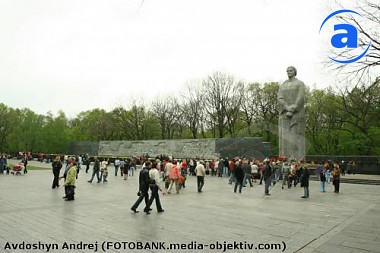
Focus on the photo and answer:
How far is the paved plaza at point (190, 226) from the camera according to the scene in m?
6.81

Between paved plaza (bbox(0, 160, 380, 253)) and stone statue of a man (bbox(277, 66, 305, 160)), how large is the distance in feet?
42.4

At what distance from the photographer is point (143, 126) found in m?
65.1

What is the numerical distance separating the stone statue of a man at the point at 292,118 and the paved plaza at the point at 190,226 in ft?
42.4

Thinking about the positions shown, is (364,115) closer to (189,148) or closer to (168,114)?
(189,148)

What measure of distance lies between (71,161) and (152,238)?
776cm

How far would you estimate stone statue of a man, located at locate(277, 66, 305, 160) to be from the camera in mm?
26156

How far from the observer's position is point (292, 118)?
86.3 feet

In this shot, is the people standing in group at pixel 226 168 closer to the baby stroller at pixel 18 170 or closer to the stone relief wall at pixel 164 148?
the stone relief wall at pixel 164 148

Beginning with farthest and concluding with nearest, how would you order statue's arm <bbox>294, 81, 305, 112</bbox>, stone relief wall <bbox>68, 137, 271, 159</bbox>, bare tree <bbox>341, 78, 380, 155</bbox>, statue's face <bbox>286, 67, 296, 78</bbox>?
bare tree <bbox>341, 78, 380, 155</bbox>, stone relief wall <bbox>68, 137, 271, 159</bbox>, statue's face <bbox>286, 67, 296, 78</bbox>, statue's arm <bbox>294, 81, 305, 112</bbox>

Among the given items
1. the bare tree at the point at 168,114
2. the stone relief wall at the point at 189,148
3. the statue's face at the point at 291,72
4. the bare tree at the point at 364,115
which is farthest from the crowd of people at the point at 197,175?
the bare tree at the point at 168,114

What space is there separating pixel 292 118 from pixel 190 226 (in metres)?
19.7

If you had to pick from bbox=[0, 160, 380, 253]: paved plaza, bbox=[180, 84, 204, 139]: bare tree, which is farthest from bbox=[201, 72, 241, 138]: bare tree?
bbox=[0, 160, 380, 253]: paved plaza

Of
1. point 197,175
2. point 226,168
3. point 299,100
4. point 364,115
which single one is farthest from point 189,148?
point 197,175

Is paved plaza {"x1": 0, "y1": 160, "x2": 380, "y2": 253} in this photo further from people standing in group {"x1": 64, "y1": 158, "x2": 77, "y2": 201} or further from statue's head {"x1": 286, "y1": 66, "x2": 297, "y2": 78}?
statue's head {"x1": 286, "y1": 66, "x2": 297, "y2": 78}
